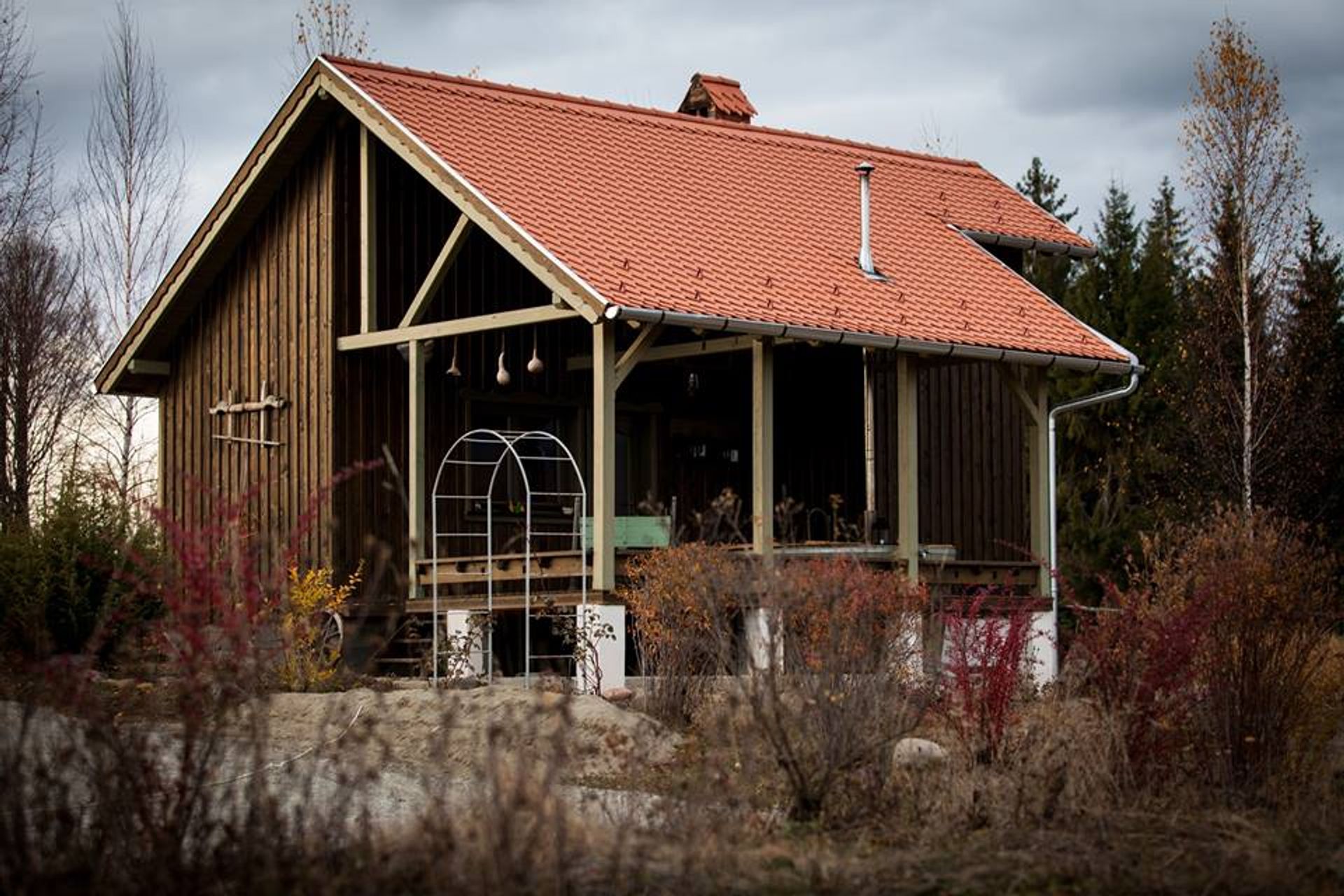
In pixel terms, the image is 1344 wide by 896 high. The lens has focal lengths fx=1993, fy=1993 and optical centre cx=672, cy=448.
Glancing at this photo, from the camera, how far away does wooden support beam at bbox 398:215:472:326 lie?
17.2m

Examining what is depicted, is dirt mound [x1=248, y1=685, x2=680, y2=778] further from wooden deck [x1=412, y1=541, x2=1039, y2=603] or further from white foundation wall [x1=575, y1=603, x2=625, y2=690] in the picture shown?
wooden deck [x1=412, y1=541, x2=1039, y2=603]

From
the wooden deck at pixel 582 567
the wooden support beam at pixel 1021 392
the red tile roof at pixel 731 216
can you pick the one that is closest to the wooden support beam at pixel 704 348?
the red tile roof at pixel 731 216

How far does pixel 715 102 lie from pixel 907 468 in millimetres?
8028

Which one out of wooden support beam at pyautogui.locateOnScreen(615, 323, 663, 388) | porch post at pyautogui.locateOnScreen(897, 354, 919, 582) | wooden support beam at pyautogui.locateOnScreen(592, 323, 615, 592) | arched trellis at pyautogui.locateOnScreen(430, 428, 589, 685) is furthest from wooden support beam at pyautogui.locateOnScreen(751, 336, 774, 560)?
porch post at pyautogui.locateOnScreen(897, 354, 919, 582)

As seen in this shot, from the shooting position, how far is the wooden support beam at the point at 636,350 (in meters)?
15.8

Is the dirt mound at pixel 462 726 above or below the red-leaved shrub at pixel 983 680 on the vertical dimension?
below

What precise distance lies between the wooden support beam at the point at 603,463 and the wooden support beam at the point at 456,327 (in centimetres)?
37

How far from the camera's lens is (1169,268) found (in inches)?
1200

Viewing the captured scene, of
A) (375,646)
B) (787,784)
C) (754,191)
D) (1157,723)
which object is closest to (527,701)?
(787,784)

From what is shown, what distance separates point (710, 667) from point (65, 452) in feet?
59.4

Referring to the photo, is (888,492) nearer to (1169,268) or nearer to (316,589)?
(316,589)

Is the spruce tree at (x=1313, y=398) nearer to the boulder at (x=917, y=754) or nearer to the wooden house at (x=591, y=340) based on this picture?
the wooden house at (x=591, y=340)

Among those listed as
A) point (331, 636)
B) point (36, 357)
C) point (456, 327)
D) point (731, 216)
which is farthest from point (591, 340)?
point (36, 357)

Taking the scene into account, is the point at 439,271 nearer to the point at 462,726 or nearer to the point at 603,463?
the point at 603,463
